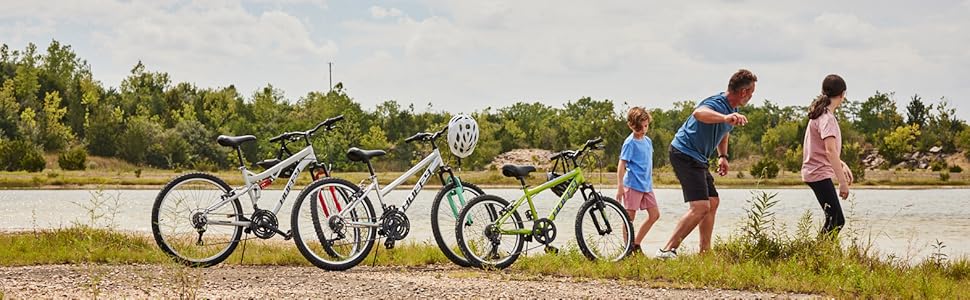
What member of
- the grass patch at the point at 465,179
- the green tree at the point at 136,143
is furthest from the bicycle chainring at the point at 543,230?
the green tree at the point at 136,143

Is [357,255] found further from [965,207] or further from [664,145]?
[664,145]

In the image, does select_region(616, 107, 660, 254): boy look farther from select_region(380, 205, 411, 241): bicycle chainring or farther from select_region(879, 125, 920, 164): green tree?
select_region(879, 125, 920, 164): green tree

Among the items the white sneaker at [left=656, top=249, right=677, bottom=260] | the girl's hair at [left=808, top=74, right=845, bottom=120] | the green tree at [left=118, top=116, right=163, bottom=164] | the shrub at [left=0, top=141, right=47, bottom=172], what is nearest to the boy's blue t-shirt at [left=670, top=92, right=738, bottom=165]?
the girl's hair at [left=808, top=74, right=845, bottom=120]

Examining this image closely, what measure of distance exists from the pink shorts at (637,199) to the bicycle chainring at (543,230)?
2.91ft

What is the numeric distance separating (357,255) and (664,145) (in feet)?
200

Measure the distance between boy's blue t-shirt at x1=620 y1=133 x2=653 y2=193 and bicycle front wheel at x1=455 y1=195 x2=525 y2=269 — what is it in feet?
3.88

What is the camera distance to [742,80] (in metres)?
9.02

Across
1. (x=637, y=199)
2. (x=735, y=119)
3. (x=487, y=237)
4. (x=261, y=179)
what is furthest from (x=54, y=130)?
(x=735, y=119)

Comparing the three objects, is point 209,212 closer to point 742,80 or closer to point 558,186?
point 558,186

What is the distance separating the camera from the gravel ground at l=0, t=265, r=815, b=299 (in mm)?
7207

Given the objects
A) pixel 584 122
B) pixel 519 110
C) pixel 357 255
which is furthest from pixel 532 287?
pixel 519 110

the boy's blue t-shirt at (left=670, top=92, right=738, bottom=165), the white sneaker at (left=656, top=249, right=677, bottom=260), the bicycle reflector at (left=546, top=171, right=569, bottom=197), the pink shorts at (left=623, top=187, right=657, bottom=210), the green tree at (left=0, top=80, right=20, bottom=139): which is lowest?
the white sneaker at (left=656, top=249, right=677, bottom=260)

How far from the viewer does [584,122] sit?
86375mm

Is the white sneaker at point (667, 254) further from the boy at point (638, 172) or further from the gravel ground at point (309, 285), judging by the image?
the gravel ground at point (309, 285)
